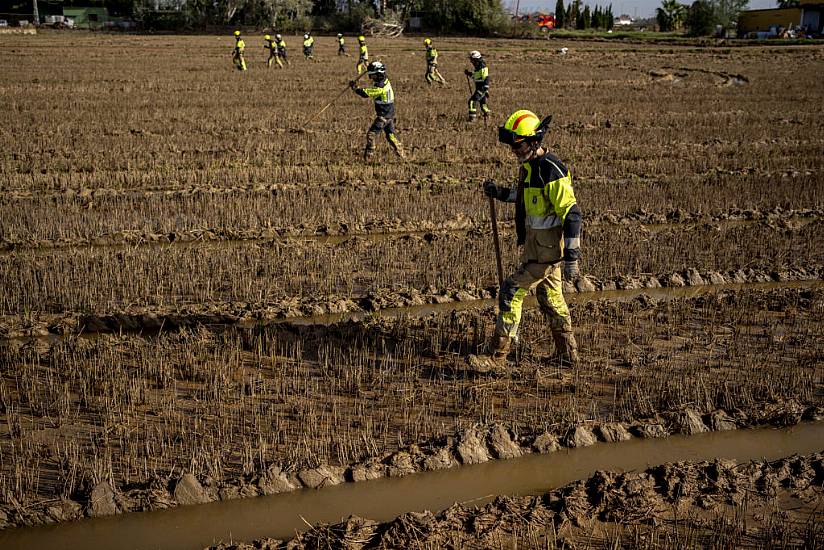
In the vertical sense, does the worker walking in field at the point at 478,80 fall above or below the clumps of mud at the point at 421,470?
Answer: above

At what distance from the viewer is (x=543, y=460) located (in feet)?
19.7

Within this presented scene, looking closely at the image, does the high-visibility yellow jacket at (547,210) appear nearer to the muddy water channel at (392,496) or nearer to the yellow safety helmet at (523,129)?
the yellow safety helmet at (523,129)

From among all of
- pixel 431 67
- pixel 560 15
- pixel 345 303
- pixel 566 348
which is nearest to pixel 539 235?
pixel 566 348

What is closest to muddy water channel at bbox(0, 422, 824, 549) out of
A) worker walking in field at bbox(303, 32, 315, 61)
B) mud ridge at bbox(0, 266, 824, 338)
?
mud ridge at bbox(0, 266, 824, 338)

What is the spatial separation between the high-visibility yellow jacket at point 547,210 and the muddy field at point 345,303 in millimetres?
1049

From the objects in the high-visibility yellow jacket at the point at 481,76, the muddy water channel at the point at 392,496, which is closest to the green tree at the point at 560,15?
the high-visibility yellow jacket at the point at 481,76

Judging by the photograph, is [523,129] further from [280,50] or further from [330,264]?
[280,50]

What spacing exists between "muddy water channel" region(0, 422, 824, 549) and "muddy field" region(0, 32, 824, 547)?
95 millimetres

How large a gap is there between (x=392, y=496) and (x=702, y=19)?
60259mm

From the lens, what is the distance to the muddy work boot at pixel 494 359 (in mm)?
7070

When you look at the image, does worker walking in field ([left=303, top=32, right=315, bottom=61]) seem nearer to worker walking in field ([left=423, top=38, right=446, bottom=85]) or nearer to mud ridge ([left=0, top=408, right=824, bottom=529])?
worker walking in field ([left=423, top=38, right=446, bottom=85])

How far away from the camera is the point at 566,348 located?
7.23 meters

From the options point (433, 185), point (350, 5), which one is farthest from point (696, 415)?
point (350, 5)

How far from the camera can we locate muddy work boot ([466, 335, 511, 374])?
707 cm
